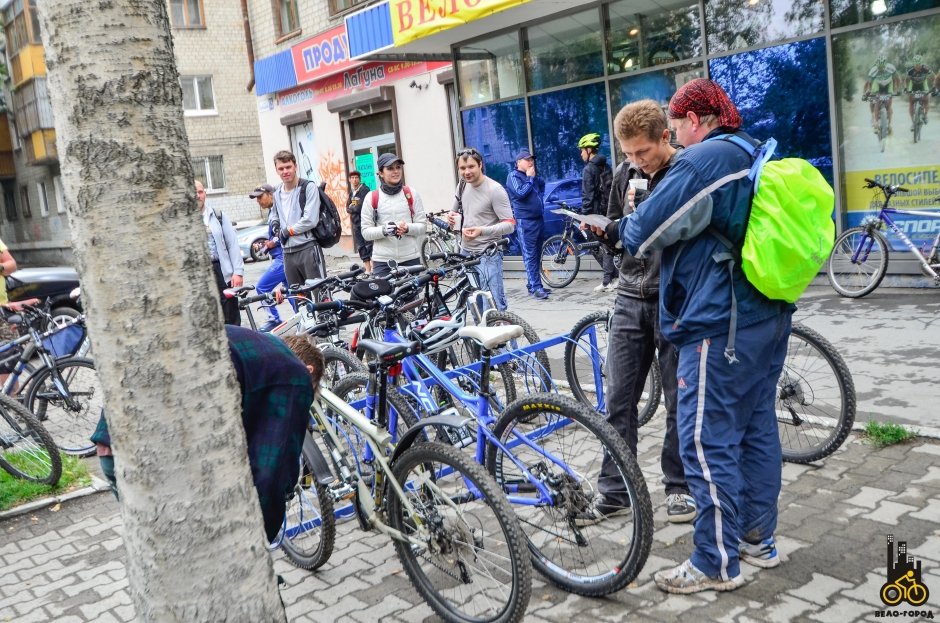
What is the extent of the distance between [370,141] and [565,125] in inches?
253

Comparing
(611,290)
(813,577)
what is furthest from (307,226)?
(813,577)

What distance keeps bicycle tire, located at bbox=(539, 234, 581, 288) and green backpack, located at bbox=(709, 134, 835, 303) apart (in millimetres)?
8421

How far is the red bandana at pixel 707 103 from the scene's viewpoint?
355cm

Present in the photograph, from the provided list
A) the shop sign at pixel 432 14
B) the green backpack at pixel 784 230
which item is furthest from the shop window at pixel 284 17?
the green backpack at pixel 784 230

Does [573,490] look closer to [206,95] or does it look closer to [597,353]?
[597,353]

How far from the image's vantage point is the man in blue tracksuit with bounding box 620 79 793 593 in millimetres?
3418

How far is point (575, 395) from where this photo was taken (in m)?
6.03

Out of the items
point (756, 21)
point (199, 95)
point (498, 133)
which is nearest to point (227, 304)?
point (756, 21)

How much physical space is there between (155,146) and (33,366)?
5.56 metres

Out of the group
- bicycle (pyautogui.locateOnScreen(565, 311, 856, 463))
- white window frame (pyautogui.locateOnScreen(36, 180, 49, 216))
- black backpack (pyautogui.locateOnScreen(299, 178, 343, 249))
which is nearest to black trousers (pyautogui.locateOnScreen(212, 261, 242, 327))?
black backpack (pyautogui.locateOnScreen(299, 178, 343, 249))

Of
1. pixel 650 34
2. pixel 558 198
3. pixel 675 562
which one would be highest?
pixel 650 34

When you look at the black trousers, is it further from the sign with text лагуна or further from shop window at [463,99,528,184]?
the sign with text лагуна

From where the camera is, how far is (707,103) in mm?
3553

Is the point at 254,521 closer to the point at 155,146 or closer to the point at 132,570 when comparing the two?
the point at 132,570
